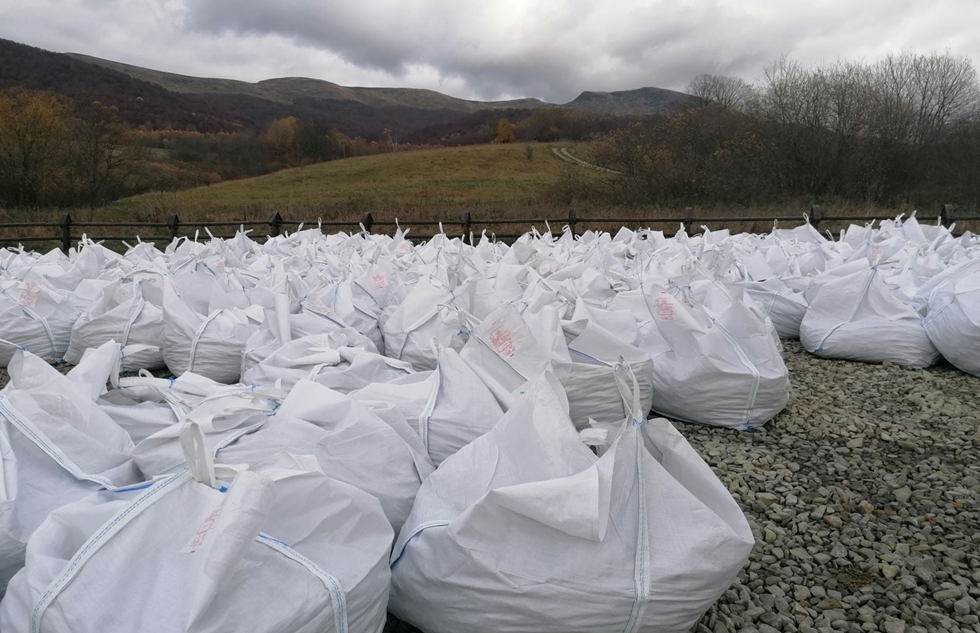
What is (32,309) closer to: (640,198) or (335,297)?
Result: (335,297)

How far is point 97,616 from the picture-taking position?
1177 millimetres

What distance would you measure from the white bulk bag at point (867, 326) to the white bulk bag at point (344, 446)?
375 centimetres

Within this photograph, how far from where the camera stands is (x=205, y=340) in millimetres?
3963

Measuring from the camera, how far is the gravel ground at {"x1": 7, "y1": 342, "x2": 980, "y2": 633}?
2.00m

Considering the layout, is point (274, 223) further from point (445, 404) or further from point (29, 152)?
point (29, 152)

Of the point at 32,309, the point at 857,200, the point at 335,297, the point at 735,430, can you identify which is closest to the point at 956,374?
the point at 735,430

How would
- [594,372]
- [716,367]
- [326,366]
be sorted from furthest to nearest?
[716,367], [594,372], [326,366]

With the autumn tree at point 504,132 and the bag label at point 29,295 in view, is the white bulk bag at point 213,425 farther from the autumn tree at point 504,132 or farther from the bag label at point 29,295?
the autumn tree at point 504,132

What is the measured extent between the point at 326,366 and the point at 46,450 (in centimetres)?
131

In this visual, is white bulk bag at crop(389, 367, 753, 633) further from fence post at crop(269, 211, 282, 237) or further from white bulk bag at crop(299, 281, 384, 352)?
fence post at crop(269, 211, 282, 237)

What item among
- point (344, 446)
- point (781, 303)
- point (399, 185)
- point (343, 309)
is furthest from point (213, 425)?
point (399, 185)

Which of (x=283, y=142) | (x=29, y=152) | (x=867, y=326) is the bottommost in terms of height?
(x=867, y=326)

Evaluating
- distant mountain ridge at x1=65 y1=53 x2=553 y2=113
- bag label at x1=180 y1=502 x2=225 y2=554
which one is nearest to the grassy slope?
bag label at x1=180 y1=502 x2=225 y2=554

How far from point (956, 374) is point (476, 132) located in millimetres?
45772
